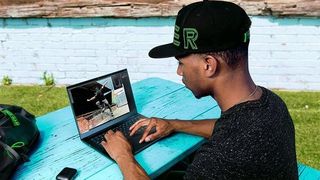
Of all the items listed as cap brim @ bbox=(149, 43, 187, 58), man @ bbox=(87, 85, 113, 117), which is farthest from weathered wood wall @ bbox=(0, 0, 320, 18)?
cap brim @ bbox=(149, 43, 187, 58)

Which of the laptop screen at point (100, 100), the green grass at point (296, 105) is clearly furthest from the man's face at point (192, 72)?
the green grass at point (296, 105)

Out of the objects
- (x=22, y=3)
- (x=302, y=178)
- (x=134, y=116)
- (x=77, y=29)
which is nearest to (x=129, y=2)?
(x=77, y=29)

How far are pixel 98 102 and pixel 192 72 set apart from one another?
87 centimetres

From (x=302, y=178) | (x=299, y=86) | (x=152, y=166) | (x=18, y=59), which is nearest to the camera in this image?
(x=152, y=166)

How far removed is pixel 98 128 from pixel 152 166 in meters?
0.49

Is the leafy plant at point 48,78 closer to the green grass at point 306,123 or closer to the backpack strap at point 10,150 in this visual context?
the green grass at point 306,123

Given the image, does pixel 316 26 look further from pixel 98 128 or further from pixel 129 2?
pixel 98 128

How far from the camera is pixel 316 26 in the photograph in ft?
15.8

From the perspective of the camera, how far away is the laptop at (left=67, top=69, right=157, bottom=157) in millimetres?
2408

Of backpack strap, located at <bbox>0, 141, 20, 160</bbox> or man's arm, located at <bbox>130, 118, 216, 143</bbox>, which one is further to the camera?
man's arm, located at <bbox>130, 118, 216, 143</bbox>

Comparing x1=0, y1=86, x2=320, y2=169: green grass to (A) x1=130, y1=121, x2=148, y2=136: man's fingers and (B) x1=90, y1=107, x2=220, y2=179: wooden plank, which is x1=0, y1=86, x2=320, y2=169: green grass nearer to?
(B) x1=90, y1=107, x2=220, y2=179: wooden plank

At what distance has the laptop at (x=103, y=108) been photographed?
2408mm

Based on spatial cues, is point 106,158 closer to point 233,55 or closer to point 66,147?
point 66,147

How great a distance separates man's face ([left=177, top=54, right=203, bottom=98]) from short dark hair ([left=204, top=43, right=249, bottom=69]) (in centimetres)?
10
